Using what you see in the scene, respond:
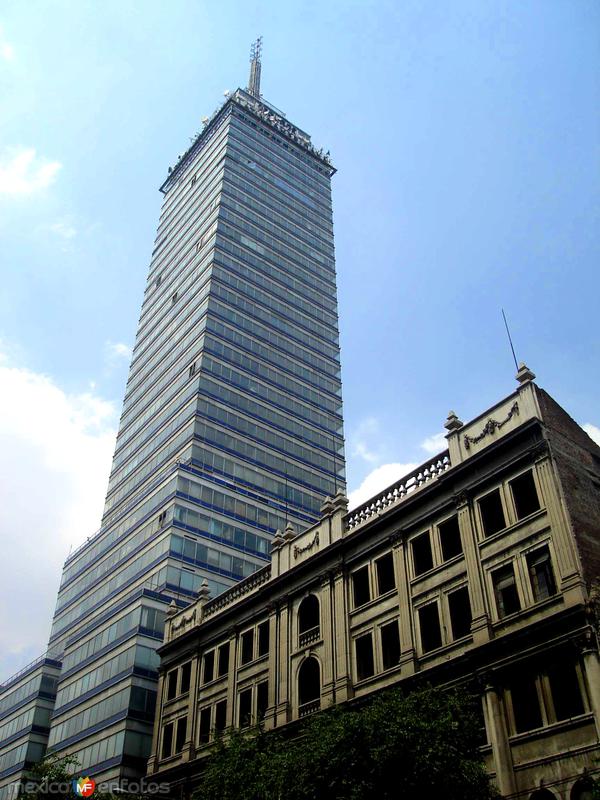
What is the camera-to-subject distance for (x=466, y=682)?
29.6m

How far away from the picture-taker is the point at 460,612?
31719mm

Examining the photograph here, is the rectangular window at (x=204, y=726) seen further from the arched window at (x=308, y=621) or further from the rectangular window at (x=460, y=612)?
the rectangular window at (x=460, y=612)

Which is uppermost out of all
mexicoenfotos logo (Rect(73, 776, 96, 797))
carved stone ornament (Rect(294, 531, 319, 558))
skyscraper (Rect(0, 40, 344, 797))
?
skyscraper (Rect(0, 40, 344, 797))

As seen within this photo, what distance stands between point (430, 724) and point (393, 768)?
5.99 ft

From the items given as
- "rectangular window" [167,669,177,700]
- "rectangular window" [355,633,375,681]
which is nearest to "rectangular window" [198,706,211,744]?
"rectangular window" [167,669,177,700]

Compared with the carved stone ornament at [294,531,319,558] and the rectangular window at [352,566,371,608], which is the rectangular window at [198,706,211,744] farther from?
the rectangular window at [352,566,371,608]

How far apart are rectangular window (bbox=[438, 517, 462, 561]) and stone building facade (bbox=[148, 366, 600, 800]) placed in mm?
61

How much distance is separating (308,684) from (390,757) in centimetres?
1339

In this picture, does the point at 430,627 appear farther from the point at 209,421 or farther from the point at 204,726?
the point at 209,421

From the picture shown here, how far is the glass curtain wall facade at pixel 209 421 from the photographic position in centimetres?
5912

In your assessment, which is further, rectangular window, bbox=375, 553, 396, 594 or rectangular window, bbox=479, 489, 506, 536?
rectangular window, bbox=375, 553, 396, 594

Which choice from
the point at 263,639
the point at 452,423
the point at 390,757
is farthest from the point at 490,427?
the point at 263,639

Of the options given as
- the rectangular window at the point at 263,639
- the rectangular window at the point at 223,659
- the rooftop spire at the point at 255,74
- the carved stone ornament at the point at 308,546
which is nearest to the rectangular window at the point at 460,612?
the carved stone ornament at the point at 308,546

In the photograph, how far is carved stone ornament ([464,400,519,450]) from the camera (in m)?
32.7
